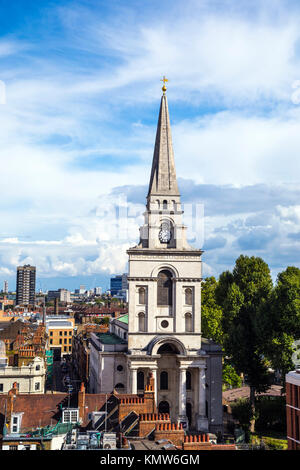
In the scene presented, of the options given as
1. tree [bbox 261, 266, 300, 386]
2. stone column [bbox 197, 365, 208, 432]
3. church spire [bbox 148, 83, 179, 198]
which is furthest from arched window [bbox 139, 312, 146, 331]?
church spire [bbox 148, 83, 179, 198]

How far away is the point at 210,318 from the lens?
2864 inches

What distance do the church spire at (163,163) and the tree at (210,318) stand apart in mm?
20517

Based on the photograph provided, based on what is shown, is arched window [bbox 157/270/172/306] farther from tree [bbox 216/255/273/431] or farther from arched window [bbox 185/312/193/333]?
tree [bbox 216/255/273/431]

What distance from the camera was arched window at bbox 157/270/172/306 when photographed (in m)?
58.1

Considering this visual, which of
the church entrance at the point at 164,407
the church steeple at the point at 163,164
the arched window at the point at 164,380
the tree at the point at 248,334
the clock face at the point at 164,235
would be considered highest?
the church steeple at the point at 163,164

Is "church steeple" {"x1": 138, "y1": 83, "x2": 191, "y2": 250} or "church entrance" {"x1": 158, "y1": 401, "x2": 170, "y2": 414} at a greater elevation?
"church steeple" {"x1": 138, "y1": 83, "x2": 191, "y2": 250}

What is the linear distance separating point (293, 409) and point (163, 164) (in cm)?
3511

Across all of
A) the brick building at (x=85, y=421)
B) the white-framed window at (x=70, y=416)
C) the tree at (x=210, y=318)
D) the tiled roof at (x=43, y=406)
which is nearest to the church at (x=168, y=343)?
the tree at (x=210, y=318)

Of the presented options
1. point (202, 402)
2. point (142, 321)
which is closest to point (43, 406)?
point (142, 321)

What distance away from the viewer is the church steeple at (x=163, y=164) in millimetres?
61594

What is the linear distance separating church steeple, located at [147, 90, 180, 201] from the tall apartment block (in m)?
30.7

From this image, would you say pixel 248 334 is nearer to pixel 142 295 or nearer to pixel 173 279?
pixel 173 279

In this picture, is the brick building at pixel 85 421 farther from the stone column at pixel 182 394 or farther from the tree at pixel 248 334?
the tree at pixel 248 334
